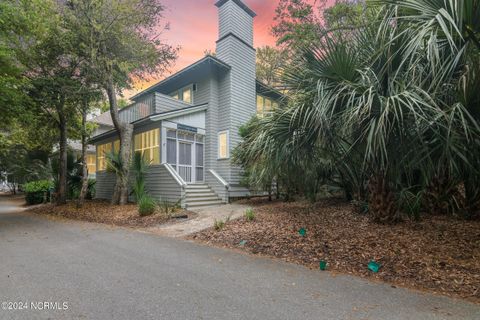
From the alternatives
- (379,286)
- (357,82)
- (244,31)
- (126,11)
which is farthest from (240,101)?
(379,286)

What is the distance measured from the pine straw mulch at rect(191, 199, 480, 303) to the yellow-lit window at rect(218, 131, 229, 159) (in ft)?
22.5

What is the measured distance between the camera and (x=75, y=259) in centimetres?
459

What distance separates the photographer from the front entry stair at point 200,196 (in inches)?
423

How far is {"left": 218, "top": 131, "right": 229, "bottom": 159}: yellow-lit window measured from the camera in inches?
525

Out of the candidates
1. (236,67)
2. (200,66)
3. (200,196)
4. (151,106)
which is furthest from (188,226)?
(236,67)

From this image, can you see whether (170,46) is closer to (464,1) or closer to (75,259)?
(75,259)

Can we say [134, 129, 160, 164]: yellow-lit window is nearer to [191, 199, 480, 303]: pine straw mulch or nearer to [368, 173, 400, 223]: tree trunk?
[191, 199, 480, 303]: pine straw mulch

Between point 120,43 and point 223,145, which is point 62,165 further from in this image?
point 223,145

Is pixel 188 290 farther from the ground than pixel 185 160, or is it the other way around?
pixel 185 160

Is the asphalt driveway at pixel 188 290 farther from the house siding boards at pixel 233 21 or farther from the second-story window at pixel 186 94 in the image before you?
the house siding boards at pixel 233 21

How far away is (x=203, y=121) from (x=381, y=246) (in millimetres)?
10718

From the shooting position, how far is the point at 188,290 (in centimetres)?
327

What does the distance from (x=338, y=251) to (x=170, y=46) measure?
448 inches

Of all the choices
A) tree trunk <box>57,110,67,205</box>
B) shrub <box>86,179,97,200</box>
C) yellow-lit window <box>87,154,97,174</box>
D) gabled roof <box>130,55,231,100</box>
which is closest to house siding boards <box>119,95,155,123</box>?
gabled roof <box>130,55,231,100</box>
